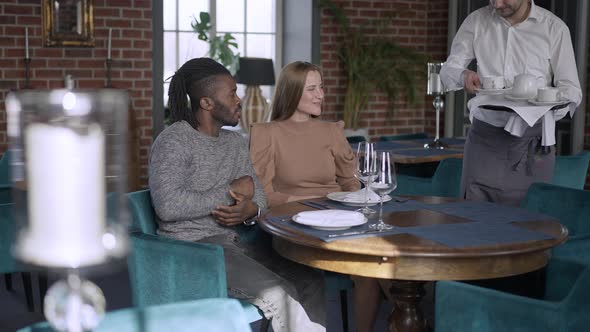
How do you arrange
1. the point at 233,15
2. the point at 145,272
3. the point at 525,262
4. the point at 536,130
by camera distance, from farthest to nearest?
the point at 233,15
the point at 536,130
the point at 145,272
the point at 525,262

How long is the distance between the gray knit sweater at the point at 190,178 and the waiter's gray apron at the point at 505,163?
1104 mm

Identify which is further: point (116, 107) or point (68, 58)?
point (68, 58)

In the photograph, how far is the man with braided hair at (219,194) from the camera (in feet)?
7.36

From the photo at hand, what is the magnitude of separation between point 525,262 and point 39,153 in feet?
5.21

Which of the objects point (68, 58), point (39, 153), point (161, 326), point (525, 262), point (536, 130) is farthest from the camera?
point (68, 58)

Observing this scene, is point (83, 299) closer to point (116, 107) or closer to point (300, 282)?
point (116, 107)

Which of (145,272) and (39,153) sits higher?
(39,153)

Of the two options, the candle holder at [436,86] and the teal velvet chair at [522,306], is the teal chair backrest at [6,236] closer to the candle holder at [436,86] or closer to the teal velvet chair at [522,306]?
the teal velvet chair at [522,306]

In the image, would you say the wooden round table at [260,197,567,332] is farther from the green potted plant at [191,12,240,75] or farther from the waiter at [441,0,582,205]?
the green potted plant at [191,12,240,75]

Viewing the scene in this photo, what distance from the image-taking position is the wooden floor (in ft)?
11.0

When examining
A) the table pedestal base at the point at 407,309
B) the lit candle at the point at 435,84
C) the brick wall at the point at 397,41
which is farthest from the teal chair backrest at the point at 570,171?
the brick wall at the point at 397,41

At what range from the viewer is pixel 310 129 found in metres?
3.16

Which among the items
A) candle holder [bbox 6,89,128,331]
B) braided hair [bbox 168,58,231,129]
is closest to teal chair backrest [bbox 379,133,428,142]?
braided hair [bbox 168,58,231,129]

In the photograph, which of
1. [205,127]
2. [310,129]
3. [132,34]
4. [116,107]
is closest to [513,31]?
[310,129]
